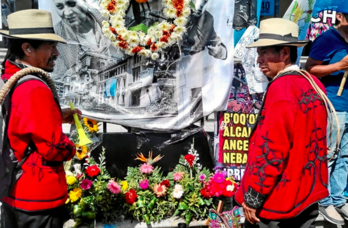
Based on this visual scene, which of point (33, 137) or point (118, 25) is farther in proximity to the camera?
point (118, 25)

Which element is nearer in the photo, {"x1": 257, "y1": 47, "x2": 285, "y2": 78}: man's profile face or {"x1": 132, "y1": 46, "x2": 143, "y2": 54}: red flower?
{"x1": 257, "y1": 47, "x2": 285, "y2": 78}: man's profile face

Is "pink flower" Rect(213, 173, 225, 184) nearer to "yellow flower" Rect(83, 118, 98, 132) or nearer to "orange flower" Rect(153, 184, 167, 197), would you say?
"orange flower" Rect(153, 184, 167, 197)

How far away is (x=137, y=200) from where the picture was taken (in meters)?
3.72

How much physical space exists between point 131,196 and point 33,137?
1755 millimetres

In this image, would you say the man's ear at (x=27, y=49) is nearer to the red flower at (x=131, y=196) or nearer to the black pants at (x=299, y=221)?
the black pants at (x=299, y=221)

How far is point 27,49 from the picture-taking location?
2.23 meters

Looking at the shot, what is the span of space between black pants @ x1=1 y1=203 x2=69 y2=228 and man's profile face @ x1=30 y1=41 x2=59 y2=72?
852 millimetres

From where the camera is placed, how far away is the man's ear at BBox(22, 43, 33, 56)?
87.0 inches

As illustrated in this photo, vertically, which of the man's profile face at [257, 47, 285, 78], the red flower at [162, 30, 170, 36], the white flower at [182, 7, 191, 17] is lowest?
the man's profile face at [257, 47, 285, 78]

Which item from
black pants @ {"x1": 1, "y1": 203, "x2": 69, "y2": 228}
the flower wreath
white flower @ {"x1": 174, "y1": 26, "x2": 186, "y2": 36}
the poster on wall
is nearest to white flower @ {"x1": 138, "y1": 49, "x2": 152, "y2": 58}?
the flower wreath

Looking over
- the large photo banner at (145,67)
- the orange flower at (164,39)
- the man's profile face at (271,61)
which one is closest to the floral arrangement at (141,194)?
the large photo banner at (145,67)

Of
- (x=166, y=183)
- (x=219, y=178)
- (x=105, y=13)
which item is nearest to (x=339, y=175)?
(x=219, y=178)

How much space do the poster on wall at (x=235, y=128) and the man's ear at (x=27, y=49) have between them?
2.46 meters

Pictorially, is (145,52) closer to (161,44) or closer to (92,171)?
(161,44)
